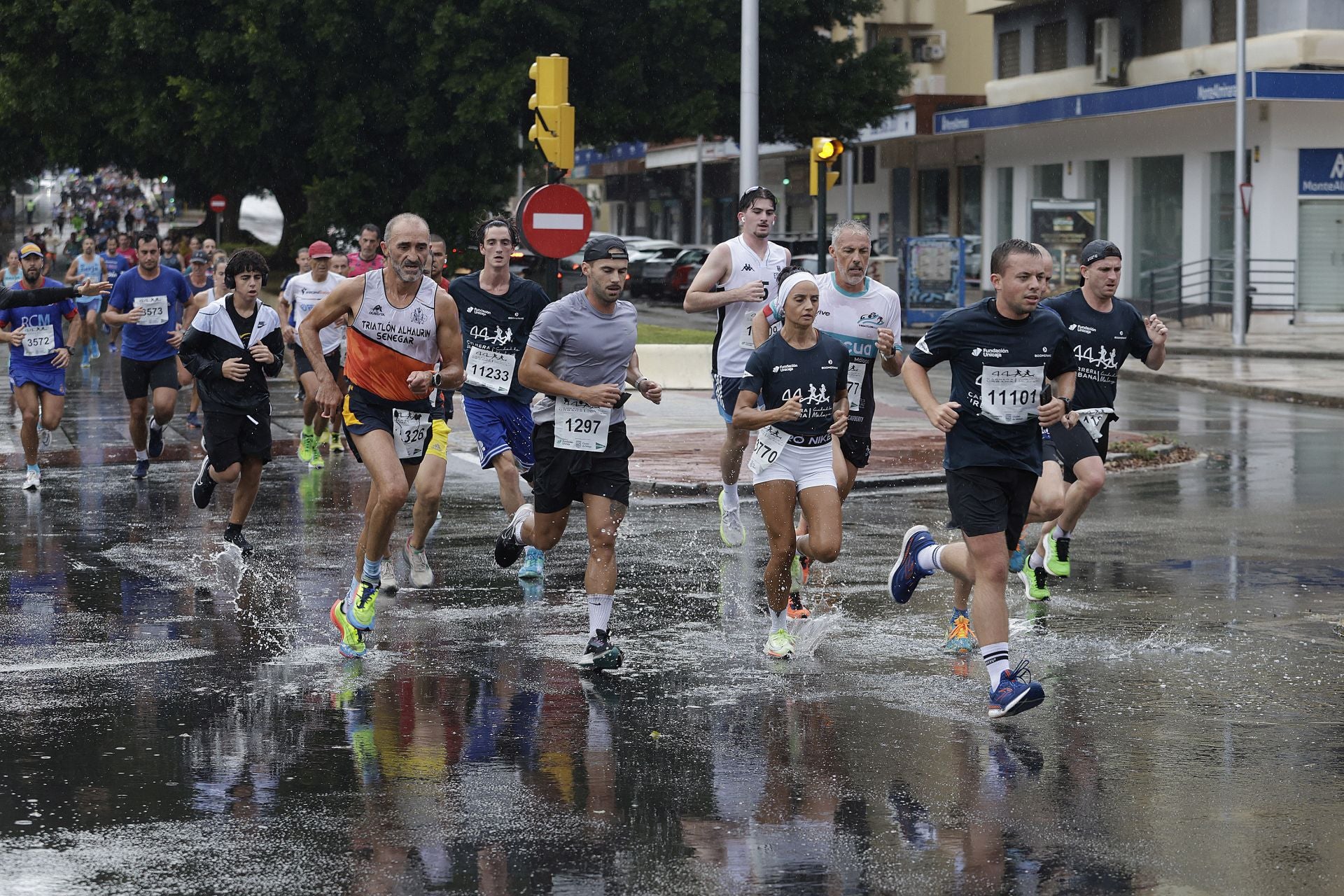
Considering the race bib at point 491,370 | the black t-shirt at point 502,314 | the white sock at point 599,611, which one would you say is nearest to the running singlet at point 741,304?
the black t-shirt at point 502,314

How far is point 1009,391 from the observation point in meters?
7.38

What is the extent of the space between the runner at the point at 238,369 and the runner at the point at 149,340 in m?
3.16

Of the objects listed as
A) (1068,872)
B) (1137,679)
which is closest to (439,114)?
(1137,679)

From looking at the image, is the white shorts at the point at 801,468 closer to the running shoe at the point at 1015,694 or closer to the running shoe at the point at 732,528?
the running shoe at the point at 1015,694

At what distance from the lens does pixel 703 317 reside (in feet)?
135

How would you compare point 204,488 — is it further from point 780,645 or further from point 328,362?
point 780,645

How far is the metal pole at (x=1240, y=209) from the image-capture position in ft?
106

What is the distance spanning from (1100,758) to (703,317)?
35.0m

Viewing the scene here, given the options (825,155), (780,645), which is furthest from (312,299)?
(780,645)

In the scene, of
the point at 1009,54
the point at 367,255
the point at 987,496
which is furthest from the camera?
the point at 1009,54

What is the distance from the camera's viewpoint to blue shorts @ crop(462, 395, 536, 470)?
408 inches

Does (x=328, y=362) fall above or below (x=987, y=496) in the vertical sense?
above

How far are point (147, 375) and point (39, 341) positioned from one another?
960 millimetres

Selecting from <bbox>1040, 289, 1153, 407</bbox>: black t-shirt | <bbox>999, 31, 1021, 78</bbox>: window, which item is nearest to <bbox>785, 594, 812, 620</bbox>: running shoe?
<bbox>1040, 289, 1153, 407</bbox>: black t-shirt
